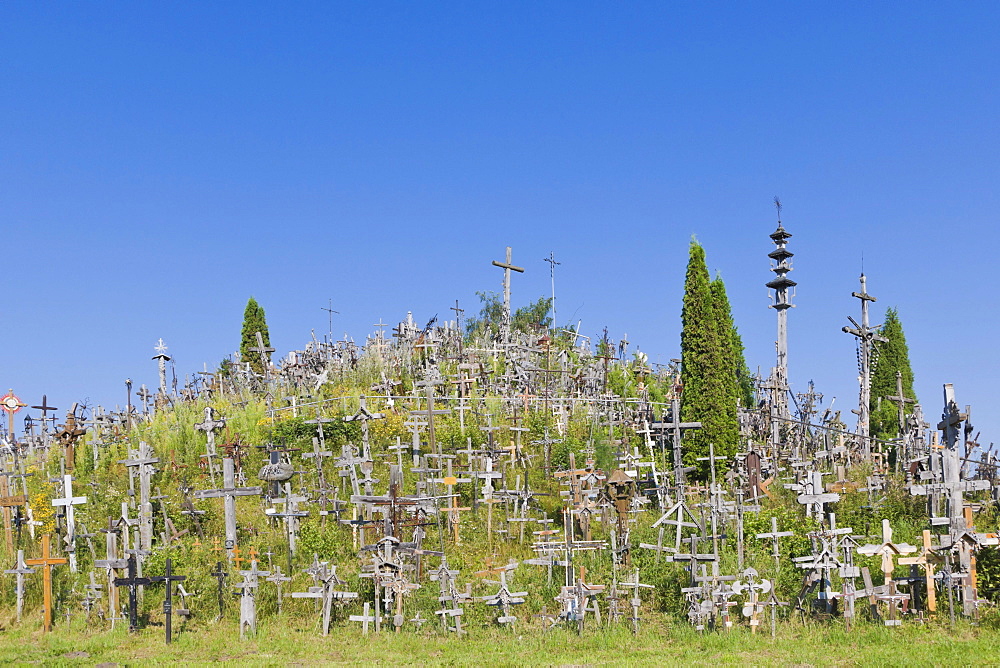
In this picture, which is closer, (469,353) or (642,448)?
(642,448)

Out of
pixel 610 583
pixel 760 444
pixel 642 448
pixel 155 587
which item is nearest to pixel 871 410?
pixel 760 444

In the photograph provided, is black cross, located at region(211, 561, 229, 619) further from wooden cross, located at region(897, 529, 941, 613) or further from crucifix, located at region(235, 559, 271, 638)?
wooden cross, located at region(897, 529, 941, 613)

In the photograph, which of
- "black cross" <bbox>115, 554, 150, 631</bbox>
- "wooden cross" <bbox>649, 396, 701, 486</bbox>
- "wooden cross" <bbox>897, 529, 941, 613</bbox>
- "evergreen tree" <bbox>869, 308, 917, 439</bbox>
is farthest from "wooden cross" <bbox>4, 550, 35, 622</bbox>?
"evergreen tree" <bbox>869, 308, 917, 439</bbox>

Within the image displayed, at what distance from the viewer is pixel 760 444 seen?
2570 cm

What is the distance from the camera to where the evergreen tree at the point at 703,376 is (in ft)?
80.8

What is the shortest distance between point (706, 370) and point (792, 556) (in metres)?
7.62

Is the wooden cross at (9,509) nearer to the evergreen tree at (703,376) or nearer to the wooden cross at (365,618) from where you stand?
the wooden cross at (365,618)

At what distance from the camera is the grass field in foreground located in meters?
14.0

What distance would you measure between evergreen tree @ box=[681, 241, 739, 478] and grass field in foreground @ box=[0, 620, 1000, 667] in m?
9.24

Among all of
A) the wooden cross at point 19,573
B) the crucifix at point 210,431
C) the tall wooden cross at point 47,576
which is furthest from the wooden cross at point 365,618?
the crucifix at point 210,431

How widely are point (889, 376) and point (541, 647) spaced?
23.8m

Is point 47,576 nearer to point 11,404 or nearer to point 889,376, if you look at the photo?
point 11,404

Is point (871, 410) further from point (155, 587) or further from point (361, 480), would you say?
point (155, 587)

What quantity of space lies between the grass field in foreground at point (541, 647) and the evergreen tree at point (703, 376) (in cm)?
924
